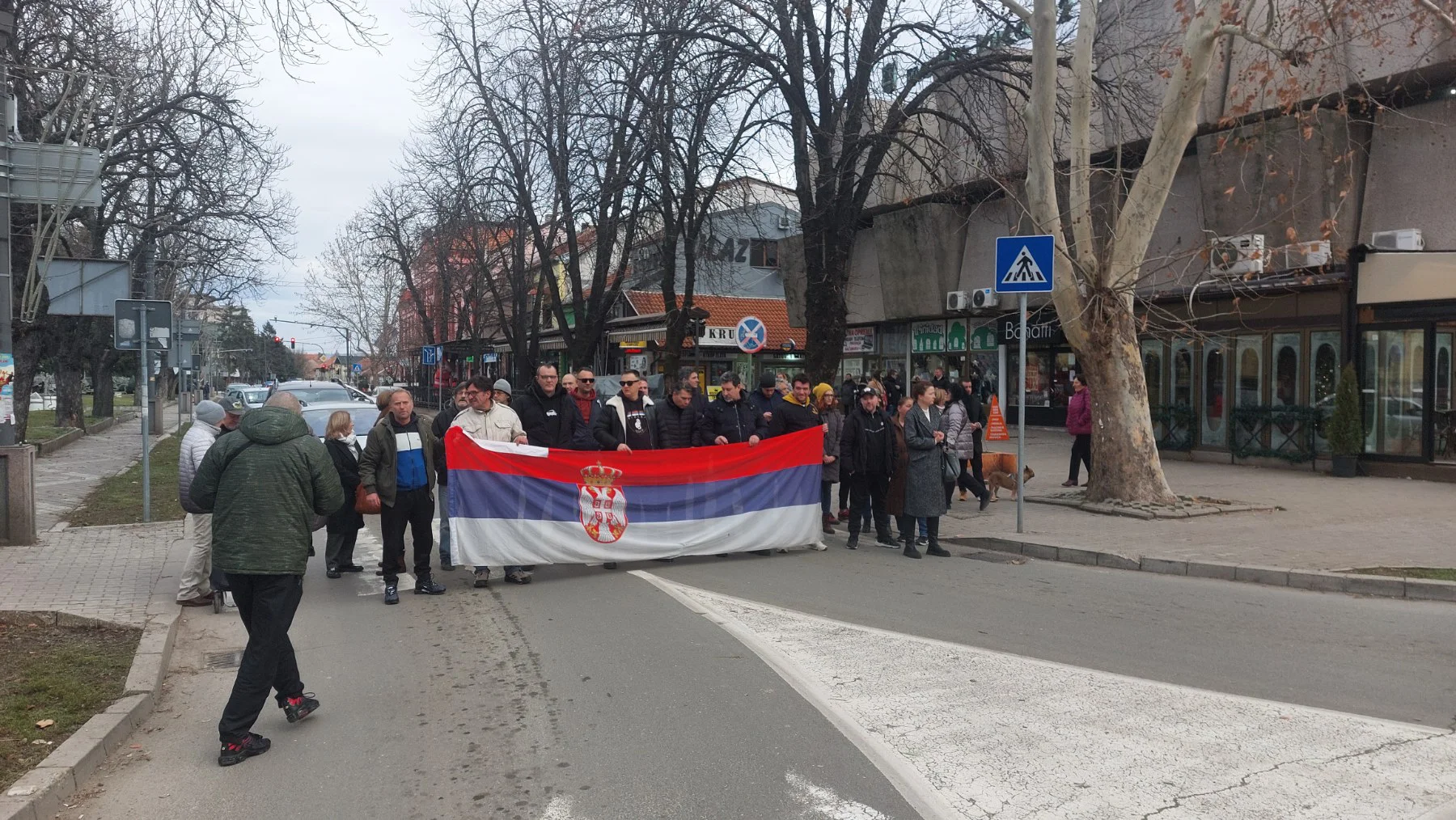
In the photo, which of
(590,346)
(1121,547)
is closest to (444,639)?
(1121,547)

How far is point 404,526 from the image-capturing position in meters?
8.66

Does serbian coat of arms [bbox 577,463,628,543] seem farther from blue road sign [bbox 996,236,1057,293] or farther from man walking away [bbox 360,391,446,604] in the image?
blue road sign [bbox 996,236,1057,293]

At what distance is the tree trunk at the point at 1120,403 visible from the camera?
501 inches

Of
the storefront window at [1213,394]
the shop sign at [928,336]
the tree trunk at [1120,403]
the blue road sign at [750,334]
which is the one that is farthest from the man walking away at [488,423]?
the shop sign at [928,336]

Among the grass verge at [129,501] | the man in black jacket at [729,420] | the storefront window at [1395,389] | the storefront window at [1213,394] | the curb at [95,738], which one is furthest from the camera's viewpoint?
the storefront window at [1213,394]

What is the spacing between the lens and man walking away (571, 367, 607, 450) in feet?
33.9

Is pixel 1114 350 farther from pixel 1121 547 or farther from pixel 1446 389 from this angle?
pixel 1446 389

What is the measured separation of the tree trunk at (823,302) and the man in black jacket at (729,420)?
674cm

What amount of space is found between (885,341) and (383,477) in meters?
22.7

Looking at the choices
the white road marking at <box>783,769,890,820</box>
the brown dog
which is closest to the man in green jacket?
the white road marking at <box>783,769,890,820</box>

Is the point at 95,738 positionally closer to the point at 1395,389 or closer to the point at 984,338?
the point at 1395,389

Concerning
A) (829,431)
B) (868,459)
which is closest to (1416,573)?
(868,459)

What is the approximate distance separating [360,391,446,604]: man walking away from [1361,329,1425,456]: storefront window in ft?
48.8

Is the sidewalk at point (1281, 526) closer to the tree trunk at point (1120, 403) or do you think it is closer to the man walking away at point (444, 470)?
the tree trunk at point (1120, 403)
